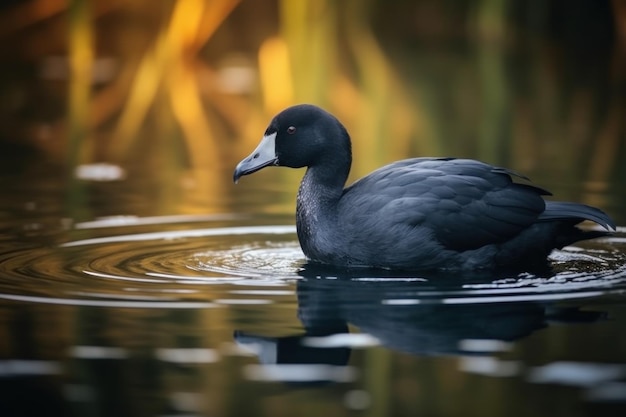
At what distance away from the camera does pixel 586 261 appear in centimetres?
776

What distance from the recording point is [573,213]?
757 cm

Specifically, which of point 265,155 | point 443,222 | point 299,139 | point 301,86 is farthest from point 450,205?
point 301,86

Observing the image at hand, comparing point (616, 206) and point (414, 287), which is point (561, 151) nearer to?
point (616, 206)

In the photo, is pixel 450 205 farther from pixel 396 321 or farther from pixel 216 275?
pixel 396 321

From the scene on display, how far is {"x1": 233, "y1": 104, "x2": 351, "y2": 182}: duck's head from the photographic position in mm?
8188

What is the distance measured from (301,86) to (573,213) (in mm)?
9522

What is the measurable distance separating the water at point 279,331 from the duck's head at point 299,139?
588 mm

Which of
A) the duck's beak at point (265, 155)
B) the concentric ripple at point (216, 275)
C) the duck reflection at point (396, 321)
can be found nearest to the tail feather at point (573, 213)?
the concentric ripple at point (216, 275)

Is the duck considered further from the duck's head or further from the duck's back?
the duck's head

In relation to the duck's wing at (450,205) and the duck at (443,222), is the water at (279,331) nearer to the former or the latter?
the duck at (443,222)

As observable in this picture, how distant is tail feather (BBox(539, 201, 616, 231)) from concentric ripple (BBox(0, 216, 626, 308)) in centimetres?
28

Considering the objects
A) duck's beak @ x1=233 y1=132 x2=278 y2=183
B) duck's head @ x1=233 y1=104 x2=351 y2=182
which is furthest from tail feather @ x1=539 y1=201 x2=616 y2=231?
duck's beak @ x1=233 y1=132 x2=278 y2=183

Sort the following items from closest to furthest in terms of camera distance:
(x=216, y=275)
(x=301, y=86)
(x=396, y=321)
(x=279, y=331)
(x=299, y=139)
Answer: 1. (x=279, y=331)
2. (x=396, y=321)
3. (x=216, y=275)
4. (x=299, y=139)
5. (x=301, y=86)

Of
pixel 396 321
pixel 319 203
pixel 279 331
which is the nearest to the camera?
pixel 279 331
